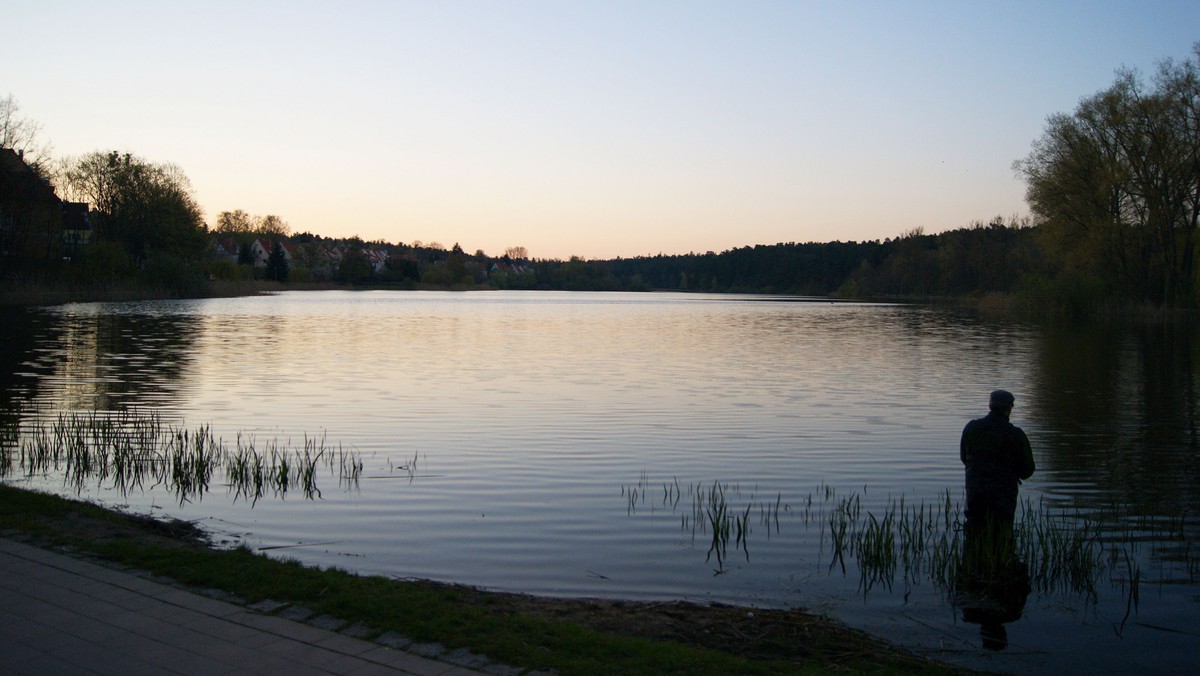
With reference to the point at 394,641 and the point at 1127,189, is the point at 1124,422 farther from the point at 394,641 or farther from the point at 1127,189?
the point at 1127,189

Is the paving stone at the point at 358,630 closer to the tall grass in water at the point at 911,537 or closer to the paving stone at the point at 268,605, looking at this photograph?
the paving stone at the point at 268,605

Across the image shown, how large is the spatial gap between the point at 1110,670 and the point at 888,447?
8.87 meters

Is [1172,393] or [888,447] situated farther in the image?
[1172,393]

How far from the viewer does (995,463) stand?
860 centimetres

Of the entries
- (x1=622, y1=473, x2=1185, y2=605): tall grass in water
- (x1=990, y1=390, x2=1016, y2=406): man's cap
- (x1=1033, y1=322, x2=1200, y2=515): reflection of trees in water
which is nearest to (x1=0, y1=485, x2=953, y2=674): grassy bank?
(x1=622, y1=473, x2=1185, y2=605): tall grass in water

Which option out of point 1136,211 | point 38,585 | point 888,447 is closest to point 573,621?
point 38,585

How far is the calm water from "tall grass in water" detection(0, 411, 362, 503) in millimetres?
314

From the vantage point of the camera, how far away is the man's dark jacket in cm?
845

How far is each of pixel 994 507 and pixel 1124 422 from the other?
37.7 ft

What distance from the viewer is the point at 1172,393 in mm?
22484

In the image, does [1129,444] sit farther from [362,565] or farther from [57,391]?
[57,391]

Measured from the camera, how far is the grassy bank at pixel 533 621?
537 centimetres

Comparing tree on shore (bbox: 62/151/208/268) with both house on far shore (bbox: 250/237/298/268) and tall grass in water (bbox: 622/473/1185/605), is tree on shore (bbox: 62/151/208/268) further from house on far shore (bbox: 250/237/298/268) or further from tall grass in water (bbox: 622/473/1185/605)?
tall grass in water (bbox: 622/473/1185/605)

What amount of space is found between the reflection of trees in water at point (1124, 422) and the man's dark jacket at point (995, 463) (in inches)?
139
